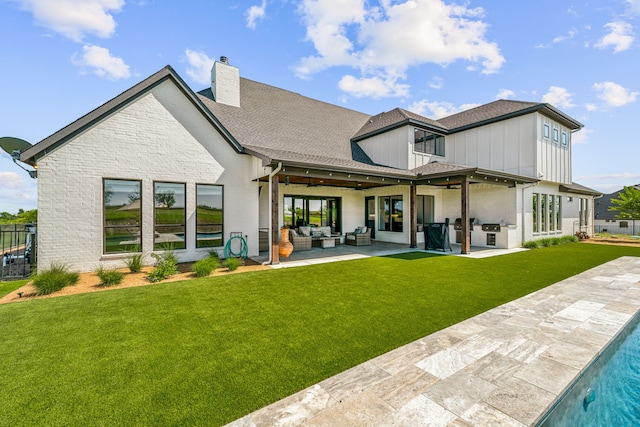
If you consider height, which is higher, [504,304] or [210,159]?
[210,159]

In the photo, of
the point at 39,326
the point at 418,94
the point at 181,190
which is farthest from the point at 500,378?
the point at 418,94

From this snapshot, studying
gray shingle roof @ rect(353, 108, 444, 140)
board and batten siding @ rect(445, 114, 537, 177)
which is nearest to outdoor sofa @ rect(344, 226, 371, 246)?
gray shingle roof @ rect(353, 108, 444, 140)

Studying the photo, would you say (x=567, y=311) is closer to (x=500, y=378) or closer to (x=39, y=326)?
(x=500, y=378)

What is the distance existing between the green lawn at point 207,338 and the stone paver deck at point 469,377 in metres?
0.23

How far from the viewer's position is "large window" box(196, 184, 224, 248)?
8836 mm

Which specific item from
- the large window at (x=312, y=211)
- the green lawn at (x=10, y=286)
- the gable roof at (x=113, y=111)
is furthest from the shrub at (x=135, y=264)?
the large window at (x=312, y=211)

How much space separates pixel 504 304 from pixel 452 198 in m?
10.4

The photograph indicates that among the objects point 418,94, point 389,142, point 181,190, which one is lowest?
point 181,190

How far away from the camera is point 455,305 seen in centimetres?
485

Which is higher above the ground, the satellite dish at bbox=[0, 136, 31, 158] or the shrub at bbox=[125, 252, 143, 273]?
the satellite dish at bbox=[0, 136, 31, 158]

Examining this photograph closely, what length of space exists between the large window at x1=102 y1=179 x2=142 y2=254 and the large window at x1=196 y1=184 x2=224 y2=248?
5.37 ft

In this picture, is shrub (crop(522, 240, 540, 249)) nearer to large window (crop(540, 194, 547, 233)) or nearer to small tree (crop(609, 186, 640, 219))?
large window (crop(540, 194, 547, 233))

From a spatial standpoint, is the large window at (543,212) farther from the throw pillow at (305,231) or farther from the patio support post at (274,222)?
the patio support post at (274,222)

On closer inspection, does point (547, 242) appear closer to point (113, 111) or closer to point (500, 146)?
point (500, 146)
